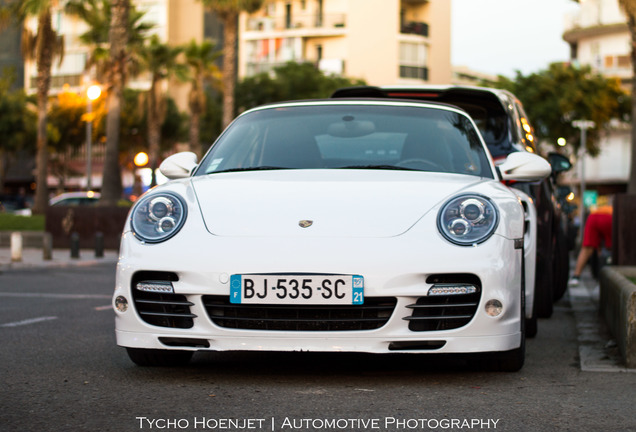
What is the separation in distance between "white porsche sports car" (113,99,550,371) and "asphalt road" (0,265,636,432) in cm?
20

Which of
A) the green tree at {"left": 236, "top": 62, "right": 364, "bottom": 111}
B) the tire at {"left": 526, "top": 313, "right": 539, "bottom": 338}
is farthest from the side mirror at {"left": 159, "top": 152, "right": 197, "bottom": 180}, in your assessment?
the green tree at {"left": 236, "top": 62, "right": 364, "bottom": 111}

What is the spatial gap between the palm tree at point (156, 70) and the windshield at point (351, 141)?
36.9 m

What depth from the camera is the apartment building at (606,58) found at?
219ft

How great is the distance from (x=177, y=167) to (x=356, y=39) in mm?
63468

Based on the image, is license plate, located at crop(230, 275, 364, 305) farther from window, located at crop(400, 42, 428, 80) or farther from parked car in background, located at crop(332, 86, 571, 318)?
window, located at crop(400, 42, 428, 80)

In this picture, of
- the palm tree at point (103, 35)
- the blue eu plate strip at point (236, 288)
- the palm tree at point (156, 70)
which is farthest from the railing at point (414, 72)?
the blue eu plate strip at point (236, 288)

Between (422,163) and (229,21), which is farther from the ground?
(229,21)

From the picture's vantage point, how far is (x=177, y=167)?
233 inches

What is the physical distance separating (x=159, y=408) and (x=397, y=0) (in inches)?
2607

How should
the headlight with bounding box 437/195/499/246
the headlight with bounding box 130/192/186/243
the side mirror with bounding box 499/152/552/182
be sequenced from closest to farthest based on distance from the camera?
the headlight with bounding box 437/195/499/246 < the headlight with bounding box 130/192/186/243 < the side mirror with bounding box 499/152/552/182

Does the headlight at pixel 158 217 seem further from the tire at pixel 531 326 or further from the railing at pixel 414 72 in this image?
the railing at pixel 414 72

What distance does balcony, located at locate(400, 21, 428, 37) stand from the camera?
6881cm

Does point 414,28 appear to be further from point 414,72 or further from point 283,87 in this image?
point 283,87

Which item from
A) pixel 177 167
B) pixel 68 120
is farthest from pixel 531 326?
pixel 68 120
